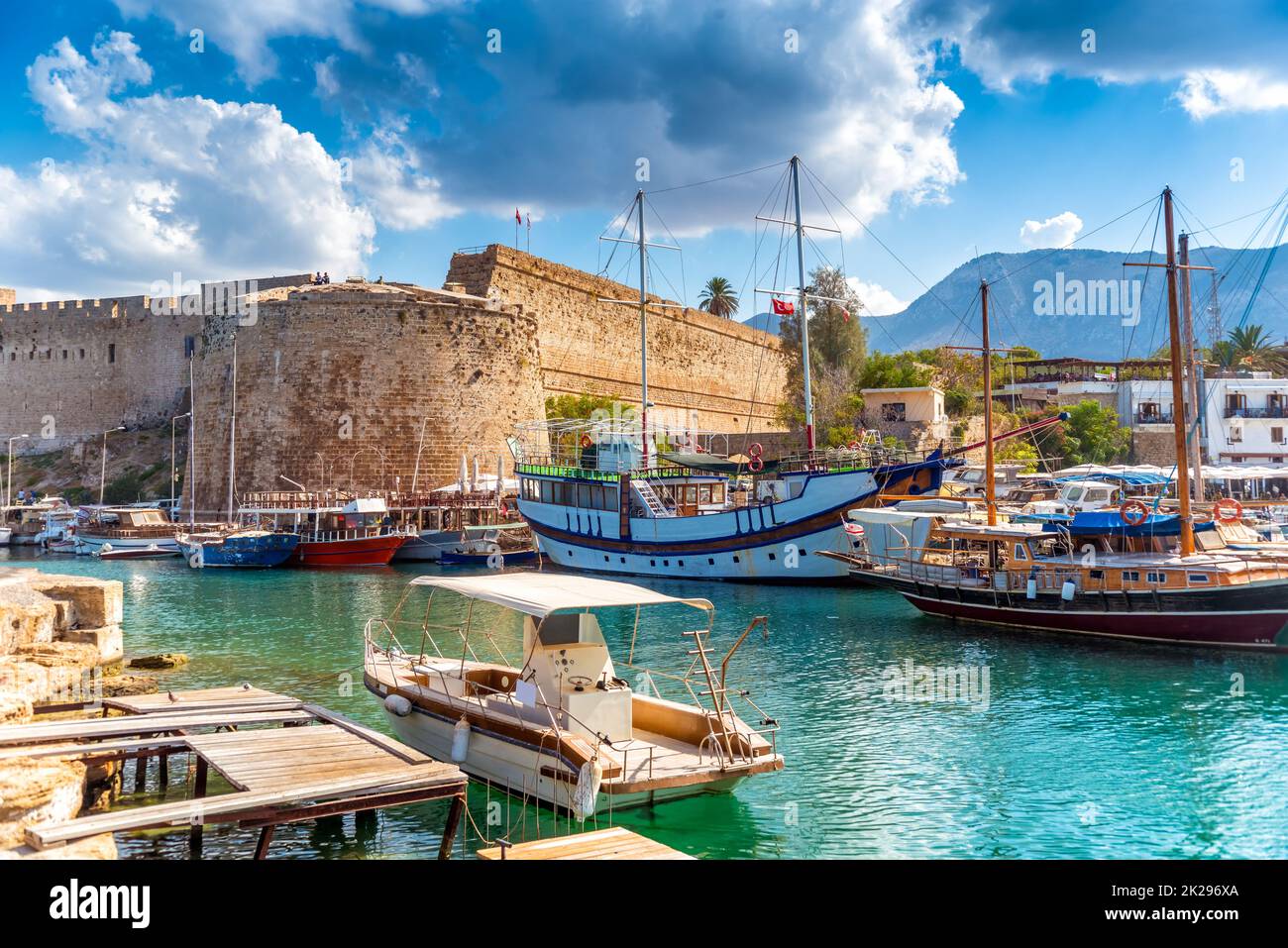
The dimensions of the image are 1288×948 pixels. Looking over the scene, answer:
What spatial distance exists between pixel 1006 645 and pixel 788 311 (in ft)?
57.1

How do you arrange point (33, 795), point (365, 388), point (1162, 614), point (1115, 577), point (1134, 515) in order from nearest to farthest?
1. point (33, 795)
2. point (1162, 614)
3. point (1115, 577)
4. point (1134, 515)
5. point (365, 388)

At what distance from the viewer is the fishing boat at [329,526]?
3159cm

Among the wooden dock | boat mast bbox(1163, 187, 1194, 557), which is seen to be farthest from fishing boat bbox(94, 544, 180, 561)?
the wooden dock

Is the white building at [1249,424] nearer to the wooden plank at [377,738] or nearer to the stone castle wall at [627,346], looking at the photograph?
the stone castle wall at [627,346]

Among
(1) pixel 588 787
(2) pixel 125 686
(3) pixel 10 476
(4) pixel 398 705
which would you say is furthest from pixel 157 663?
(3) pixel 10 476

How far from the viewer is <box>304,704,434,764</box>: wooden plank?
7.81m

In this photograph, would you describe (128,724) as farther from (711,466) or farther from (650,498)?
(711,466)

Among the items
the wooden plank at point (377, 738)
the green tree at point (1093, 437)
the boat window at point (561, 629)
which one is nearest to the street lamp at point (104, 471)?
the wooden plank at point (377, 738)

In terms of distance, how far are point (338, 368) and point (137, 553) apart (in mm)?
9036

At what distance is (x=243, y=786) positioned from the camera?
6.92 metres

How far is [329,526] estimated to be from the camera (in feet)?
109

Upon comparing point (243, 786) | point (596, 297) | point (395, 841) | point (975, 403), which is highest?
point (596, 297)
